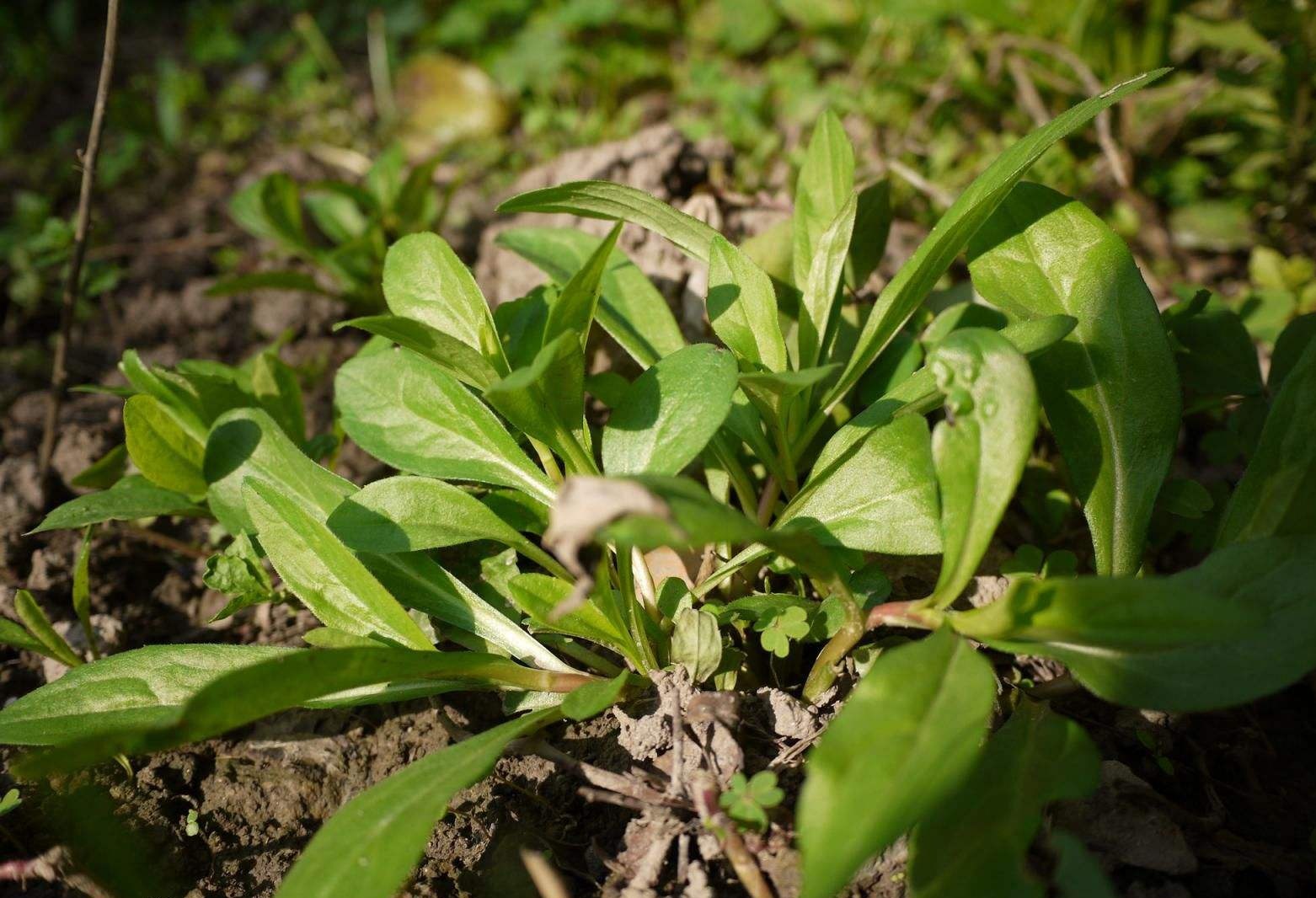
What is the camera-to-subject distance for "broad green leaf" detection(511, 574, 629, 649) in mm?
1431

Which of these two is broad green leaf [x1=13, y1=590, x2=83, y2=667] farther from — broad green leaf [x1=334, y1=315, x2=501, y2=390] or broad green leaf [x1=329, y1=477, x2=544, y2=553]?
broad green leaf [x1=334, y1=315, x2=501, y2=390]

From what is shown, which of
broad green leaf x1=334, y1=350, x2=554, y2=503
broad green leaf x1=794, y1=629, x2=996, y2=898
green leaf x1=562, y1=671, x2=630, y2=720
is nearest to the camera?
broad green leaf x1=794, y1=629, x2=996, y2=898

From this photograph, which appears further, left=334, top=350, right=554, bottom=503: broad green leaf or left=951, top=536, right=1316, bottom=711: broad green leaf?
left=334, top=350, right=554, bottom=503: broad green leaf

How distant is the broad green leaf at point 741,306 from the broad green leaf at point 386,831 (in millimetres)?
770

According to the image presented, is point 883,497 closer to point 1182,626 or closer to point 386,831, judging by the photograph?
point 1182,626

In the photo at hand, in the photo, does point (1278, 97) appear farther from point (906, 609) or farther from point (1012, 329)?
point (906, 609)

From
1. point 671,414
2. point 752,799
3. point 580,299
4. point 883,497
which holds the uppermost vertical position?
point 580,299

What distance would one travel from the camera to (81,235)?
6.55 feet

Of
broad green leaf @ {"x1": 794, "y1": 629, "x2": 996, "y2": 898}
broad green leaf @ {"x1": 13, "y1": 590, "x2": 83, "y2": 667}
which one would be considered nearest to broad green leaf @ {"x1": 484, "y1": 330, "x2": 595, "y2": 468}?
broad green leaf @ {"x1": 794, "y1": 629, "x2": 996, "y2": 898}

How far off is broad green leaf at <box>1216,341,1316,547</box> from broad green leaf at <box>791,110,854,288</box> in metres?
0.82

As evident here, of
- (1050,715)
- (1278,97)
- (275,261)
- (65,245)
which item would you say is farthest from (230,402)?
(1278,97)

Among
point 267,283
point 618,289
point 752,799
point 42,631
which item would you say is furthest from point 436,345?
point 267,283

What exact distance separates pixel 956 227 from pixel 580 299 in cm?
64

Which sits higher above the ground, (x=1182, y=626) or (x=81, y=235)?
(x=81, y=235)
